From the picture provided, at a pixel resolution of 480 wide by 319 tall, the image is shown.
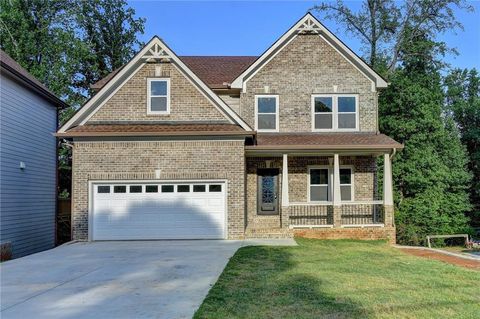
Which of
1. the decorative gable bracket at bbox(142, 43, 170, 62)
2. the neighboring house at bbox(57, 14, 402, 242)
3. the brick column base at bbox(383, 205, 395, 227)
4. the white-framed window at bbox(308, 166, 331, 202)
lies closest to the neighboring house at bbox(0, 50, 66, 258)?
the neighboring house at bbox(57, 14, 402, 242)

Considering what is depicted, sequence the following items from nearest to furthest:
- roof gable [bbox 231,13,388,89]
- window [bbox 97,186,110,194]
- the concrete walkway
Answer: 1. the concrete walkway
2. window [bbox 97,186,110,194]
3. roof gable [bbox 231,13,388,89]

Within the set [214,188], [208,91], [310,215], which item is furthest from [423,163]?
[208,91]

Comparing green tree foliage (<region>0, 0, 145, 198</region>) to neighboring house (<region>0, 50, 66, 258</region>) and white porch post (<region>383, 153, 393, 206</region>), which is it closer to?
neighboring house (<region>0, 50, 66, 258</region>)

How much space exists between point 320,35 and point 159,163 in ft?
27.7

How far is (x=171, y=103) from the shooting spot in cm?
1623

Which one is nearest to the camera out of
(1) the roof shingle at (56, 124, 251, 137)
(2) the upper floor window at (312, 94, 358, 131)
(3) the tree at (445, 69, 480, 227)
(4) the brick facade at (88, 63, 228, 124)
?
(1) the roof shingle at (56, 124, 251, 137)

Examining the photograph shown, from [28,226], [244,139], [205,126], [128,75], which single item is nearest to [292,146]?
[244,139]

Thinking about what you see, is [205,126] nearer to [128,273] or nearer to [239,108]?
[239,108]

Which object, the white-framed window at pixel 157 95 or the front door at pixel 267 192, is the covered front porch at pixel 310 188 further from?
the white-framed window at pixel 157 95

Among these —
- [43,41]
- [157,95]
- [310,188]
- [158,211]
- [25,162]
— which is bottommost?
[158,211]

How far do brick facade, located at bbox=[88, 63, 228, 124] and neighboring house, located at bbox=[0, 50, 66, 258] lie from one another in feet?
9.87

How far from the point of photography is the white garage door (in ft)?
50.9

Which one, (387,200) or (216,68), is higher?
(216,68)

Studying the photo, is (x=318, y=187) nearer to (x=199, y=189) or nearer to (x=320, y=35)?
(x=199, y=189)
